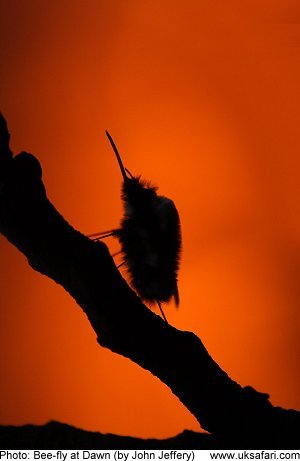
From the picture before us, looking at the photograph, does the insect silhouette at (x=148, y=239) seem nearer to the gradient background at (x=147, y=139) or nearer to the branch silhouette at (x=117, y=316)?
the branch silhouette at (x=117, y=316)

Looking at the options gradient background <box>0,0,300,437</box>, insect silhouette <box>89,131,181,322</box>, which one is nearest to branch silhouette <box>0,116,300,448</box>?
insect silhouette <box>89,131,181,322</box>

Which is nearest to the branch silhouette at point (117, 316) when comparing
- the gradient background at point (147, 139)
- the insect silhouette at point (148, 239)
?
the insect silhouette at point (148, 239)

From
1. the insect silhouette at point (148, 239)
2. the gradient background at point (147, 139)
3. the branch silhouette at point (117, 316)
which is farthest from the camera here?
the gradient background at point (147, 139)

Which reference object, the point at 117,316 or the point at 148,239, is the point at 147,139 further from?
the point at 117,316

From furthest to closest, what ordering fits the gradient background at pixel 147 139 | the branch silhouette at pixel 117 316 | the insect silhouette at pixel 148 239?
1. the gradient background at pixel 147 139
2. the insect silhouette at pixel 148 239
3. the branch silhouette at pixel 117 316

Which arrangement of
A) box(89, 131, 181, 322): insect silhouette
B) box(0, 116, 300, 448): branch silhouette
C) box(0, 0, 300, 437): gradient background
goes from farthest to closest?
box(0, 0, 300, 437): gradient background
box(89, 131, 181, 322): insect silhouette
box(0, 116, 300, 448): branch silhouette

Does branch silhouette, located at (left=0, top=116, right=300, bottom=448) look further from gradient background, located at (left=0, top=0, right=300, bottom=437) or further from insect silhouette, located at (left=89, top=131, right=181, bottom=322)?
gradient background, located at (left=0, top=0, right=300, bottom=437)
